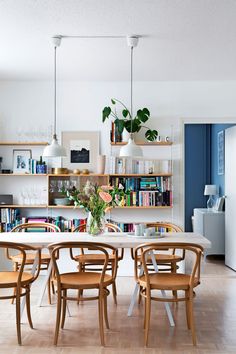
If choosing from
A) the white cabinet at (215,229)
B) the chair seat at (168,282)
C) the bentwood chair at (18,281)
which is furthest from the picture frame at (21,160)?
the chair seat at (168,282)

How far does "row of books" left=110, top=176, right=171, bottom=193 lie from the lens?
6.15 metres

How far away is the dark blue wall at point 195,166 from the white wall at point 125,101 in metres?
3.53

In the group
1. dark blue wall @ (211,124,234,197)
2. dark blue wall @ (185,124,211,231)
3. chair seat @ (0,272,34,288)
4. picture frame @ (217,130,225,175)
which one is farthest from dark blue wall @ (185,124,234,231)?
chair seat @ (0,272,34,288)

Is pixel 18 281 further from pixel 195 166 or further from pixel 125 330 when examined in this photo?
pixel 195 166

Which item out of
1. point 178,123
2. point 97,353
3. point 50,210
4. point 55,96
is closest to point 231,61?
point 178,123

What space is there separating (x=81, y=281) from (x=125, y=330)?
1.95 feet

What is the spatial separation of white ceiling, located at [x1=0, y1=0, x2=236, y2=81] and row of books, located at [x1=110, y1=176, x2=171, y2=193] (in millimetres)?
1337

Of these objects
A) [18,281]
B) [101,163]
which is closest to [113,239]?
[18,281]

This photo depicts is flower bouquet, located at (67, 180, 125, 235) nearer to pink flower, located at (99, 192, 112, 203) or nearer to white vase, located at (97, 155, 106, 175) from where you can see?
pink flower, located at (99, 192, 112, 203)

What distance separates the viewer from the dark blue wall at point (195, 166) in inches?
389

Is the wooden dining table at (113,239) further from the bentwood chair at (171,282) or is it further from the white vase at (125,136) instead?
the white vase at (125,136)

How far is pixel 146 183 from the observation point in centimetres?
616

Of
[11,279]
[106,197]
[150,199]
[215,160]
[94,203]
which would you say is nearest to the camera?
[11,279]

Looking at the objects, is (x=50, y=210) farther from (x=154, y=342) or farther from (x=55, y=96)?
(x=154, y=342)
